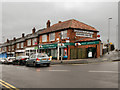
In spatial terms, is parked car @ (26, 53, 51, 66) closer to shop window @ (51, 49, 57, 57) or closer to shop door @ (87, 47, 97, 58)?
shop door @ (87, 47, 97, 58)

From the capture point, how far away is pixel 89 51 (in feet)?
91.3

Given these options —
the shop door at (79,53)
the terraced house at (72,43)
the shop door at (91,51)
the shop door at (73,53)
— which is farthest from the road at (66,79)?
the shop door at (79,53)

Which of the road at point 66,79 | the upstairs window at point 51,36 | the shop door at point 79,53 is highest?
the upstairs window at point 51,36

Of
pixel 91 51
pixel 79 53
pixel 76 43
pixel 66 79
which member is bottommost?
pixel 66 79

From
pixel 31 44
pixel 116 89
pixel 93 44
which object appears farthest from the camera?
pixel 31 44

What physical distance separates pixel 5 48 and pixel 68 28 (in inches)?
1756

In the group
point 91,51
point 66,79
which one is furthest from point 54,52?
point 66,79

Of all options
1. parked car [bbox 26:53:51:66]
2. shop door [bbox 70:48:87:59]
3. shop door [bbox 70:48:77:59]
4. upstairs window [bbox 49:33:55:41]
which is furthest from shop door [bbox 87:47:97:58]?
parked car [bbox 26:53:51:66]

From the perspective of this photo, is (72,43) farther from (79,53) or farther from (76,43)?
(79,53)

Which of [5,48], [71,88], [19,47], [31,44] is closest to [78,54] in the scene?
[31,44]

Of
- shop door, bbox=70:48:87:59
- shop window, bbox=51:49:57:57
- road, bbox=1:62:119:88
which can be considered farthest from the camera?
shop window, bbox=51:49:57:57

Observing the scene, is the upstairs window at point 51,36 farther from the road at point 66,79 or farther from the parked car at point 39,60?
the road at point 66,79

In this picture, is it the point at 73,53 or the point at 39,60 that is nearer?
the point at 39,60

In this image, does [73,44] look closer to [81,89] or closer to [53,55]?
[53,55]
